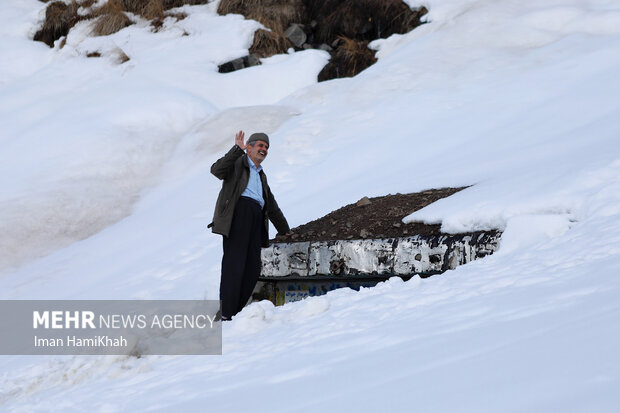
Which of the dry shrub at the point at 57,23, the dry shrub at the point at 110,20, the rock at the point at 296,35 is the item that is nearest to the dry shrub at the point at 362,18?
the rock at the point at 296,35

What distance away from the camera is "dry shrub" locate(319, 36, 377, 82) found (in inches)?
500

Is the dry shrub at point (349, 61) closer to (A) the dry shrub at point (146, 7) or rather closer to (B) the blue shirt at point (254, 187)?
(A) the dry shrub at point (146, 7)

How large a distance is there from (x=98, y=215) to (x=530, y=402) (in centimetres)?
759

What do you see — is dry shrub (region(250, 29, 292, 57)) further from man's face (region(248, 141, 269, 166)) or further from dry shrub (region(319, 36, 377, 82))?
man's face (region(248, 141, 269, 166))

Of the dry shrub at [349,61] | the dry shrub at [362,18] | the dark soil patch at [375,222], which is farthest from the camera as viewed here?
the dry shrub at [362,18]

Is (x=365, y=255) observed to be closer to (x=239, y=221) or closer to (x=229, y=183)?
(x=239, y=221)

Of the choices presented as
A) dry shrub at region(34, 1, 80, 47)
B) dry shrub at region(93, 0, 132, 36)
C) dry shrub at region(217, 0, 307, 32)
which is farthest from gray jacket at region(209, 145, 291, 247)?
dry shrub at region(34, 1, 80, 47)

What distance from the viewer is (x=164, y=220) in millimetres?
8008

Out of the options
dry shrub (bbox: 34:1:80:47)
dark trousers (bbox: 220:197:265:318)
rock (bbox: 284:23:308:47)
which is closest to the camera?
dark trousers (bbox: 220:197:265:318)

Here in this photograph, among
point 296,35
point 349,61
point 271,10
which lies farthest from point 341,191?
point 271,10

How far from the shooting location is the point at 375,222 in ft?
17.0

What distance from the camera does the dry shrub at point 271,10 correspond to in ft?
47.4

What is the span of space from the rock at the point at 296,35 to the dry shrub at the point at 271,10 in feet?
0.47

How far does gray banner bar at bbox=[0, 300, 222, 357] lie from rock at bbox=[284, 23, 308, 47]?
9180 mm
